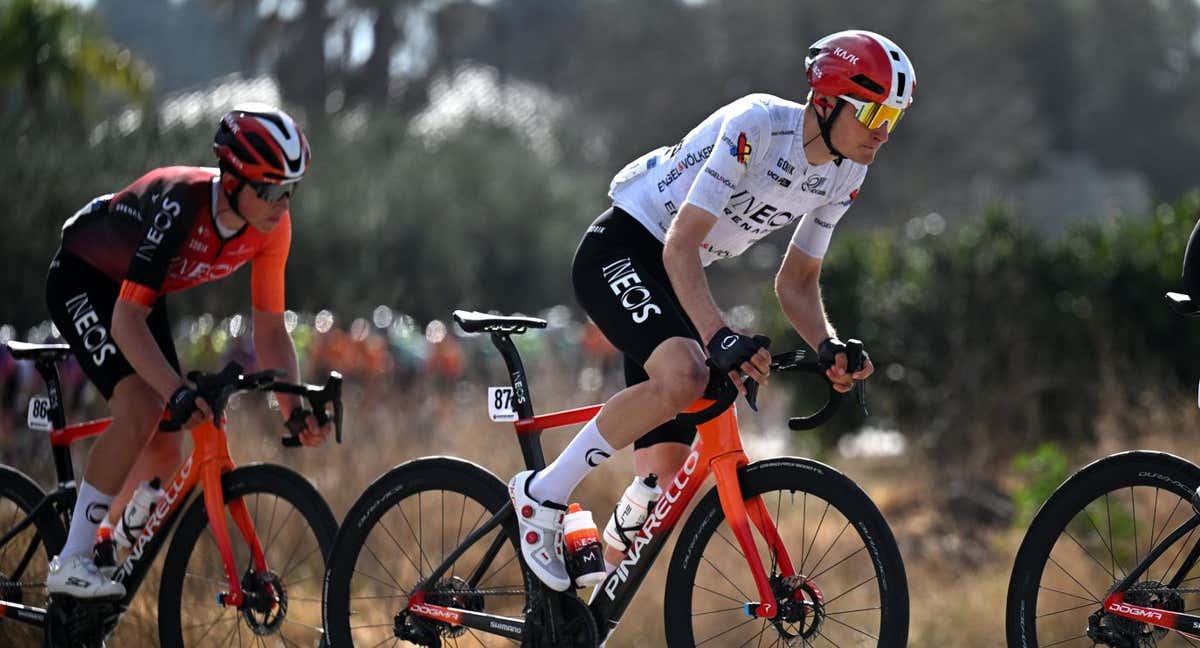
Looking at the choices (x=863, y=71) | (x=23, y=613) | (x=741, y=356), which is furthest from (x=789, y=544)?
(x=23, y=613)

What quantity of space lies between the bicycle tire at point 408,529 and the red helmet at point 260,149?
1.12 m

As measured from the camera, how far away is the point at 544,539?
16.3ft

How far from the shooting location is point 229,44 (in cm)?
4288

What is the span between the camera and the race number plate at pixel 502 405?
5.25 meters

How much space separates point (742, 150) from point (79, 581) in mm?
2931

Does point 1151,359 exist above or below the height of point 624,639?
above

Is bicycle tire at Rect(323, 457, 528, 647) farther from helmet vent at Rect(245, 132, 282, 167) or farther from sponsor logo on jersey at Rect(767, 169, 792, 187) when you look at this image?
sponsor logo on jersey at Rect(767, 169, 792, 187)

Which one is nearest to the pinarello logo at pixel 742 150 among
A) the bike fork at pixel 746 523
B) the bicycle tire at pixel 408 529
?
the bike fork at pixel 746 523

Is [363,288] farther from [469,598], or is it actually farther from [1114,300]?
[469,598]

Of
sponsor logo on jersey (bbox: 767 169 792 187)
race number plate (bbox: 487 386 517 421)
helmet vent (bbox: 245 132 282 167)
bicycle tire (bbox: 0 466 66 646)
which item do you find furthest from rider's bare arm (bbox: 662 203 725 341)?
bicycle tire (bbox: 0 466 66 646)

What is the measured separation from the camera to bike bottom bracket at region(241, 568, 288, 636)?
5410 millimetres

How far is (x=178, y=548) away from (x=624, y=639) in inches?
139

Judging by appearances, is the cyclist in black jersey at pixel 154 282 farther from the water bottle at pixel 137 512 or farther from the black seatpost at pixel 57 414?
the black seatpost at pixel 57 414

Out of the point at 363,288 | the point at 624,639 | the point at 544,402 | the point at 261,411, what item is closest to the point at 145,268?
the point at 624,639
